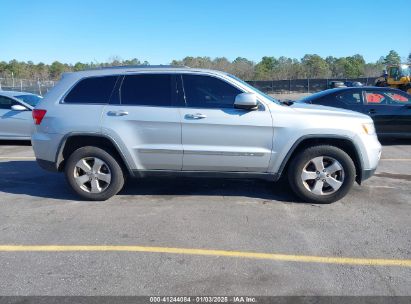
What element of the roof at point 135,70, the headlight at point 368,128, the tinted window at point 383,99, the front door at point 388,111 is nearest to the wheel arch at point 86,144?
the roof at point 135,70

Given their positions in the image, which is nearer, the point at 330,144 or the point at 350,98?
the point at 330,144

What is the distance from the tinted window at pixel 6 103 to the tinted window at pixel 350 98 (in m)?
8.45

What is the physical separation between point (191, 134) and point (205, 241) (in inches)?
60.2

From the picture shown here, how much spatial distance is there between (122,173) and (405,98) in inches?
291

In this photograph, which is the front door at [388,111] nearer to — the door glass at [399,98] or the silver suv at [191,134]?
the door glass at [399,98]

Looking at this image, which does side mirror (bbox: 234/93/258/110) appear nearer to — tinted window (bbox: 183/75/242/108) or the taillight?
tinted window (bbox: 183/75/242/108)

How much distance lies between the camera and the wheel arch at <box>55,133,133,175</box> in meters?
5.03

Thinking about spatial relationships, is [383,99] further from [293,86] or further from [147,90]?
[293,86]

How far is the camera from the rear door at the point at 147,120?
4.93 m

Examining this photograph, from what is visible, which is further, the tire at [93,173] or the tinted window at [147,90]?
the tire at [93,173]

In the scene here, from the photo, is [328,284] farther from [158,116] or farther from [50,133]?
[50,133]

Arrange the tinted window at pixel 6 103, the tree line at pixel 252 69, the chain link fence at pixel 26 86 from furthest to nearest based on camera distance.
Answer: the tree line at pixel 252 69 < the chain link fence at pixel 26 86 < the tinted window at pixel 6 103

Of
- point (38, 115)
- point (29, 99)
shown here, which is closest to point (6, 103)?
point (29, 99)

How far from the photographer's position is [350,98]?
9.00 meters
